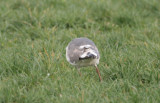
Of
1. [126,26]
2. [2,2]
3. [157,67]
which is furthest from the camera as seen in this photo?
[2,2]

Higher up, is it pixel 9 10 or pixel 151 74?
pixel 9 10

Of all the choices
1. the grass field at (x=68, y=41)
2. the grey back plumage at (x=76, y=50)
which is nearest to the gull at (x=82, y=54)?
the grey back plumage at (x=76, y=50)

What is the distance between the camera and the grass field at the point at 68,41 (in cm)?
384

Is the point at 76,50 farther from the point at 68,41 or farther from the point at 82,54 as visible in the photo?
the point at 68,41

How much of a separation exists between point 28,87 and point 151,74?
1.69 meters

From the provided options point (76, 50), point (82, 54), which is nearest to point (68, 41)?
point (76, 50)

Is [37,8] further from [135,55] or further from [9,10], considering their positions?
[135,55]

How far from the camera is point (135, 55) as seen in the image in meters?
4.88

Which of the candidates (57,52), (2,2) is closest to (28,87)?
(57,52)

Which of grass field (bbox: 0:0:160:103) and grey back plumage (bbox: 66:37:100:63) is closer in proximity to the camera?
→ grass field (bbox: 0:0:160:103)

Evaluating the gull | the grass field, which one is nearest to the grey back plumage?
the gull

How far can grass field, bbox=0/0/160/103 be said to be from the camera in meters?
3.84

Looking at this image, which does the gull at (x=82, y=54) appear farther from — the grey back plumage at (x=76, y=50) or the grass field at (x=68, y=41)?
the grass field at (x=68, y=41)

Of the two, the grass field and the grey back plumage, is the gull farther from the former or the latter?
the grass field
